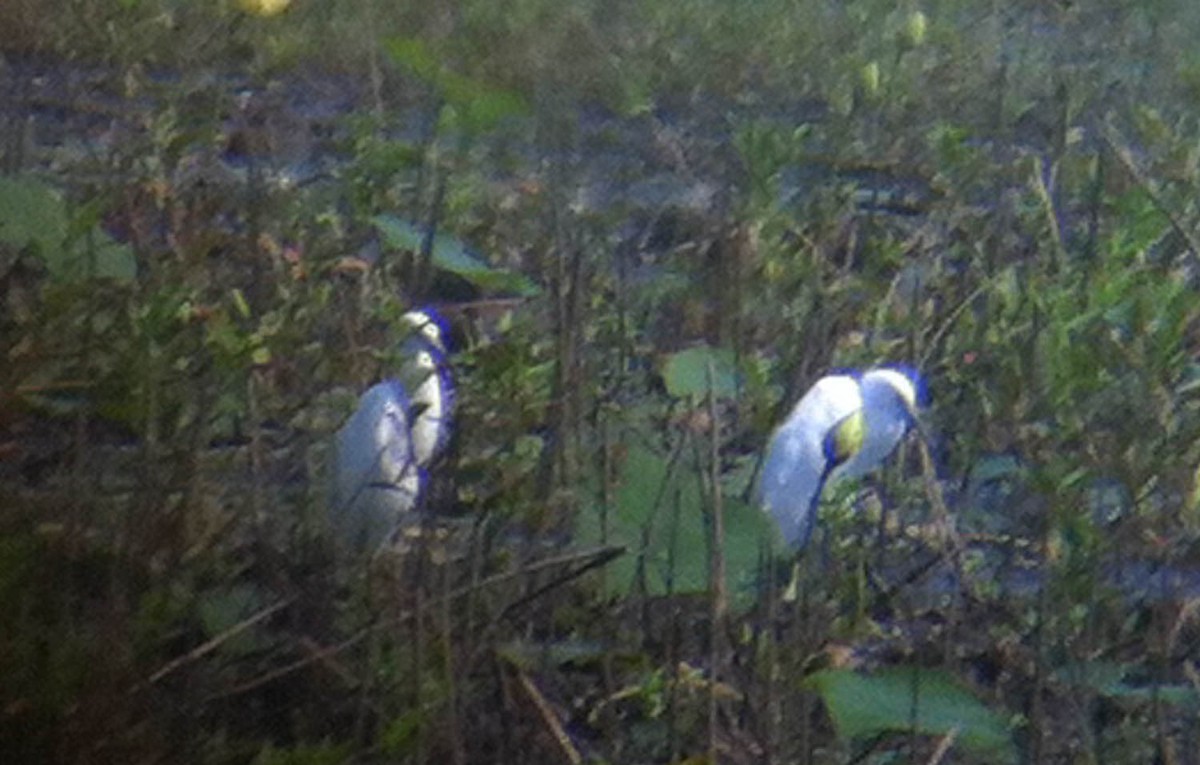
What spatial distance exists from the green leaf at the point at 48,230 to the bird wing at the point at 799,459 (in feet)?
2.20

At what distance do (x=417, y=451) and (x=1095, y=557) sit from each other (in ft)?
2.07

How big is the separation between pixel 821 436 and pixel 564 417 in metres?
0.27

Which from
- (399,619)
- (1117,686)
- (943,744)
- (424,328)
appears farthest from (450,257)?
(943,744)

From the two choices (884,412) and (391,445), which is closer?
(391,445)

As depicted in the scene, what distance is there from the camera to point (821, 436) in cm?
224

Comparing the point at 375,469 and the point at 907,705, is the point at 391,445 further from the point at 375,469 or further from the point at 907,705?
the point at 907,705

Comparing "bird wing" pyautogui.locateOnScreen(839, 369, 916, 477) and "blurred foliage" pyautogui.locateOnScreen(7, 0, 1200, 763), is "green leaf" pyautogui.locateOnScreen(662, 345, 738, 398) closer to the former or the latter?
"blurred foliage" pyautogui.locateOnScreen(7, 0, 1200, 763)

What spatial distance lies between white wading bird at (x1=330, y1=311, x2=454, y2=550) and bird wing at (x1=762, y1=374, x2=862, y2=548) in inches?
12.2

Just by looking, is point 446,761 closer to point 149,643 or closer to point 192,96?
point 149,643

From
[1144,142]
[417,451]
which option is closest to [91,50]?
[1144,142]

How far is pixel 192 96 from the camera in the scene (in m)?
3.61

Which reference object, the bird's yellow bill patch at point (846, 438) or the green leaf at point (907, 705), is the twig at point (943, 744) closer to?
the green leaf at point (907, 705)

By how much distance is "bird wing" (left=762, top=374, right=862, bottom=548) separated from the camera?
2219 millimetres

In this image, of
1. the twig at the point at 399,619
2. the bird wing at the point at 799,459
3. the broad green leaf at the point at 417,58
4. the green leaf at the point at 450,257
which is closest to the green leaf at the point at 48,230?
the green leaf at the point at 450,257
